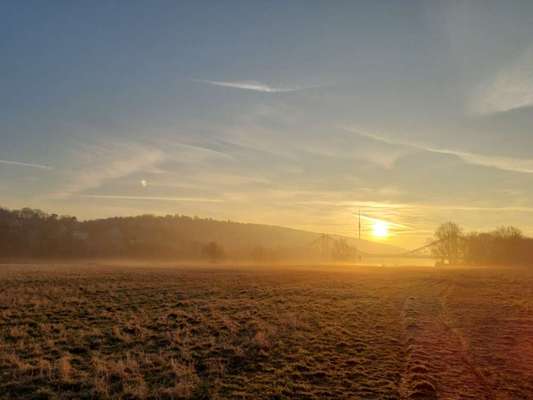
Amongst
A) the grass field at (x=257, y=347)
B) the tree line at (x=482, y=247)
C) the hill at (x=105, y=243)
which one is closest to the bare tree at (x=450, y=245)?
the tree line at (x=482, y=247)

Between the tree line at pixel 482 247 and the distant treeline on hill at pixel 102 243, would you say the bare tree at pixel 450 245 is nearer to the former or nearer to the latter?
the tree line at pixel 482 247

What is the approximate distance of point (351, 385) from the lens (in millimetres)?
12648

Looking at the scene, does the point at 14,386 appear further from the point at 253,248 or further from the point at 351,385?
the point at 253,248

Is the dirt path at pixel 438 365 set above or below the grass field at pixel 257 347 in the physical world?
above

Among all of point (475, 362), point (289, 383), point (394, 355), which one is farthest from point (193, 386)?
point (475, 362)

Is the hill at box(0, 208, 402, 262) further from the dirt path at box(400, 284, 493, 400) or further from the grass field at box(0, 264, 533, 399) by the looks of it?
the dirt path at box(400, 284, 493, 400)

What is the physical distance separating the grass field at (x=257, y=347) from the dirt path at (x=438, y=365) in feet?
0.18

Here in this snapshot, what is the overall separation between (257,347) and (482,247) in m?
135

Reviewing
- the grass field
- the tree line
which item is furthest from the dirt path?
the tree line

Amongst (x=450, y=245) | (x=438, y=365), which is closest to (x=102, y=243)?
(x=450, y=245)

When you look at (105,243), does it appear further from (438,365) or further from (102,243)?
(438,365)

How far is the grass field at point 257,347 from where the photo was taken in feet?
40.5

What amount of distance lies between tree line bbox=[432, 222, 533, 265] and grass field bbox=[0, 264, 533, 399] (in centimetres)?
10688

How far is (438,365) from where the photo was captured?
14438 mm
